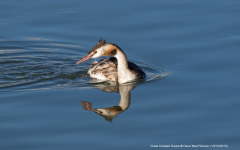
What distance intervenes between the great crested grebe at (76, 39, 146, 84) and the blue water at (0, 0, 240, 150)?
0.35 metres

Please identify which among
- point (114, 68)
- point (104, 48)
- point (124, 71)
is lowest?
point (124, 71)

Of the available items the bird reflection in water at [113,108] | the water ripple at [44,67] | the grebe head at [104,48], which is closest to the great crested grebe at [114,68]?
the grebe head at [104,48]

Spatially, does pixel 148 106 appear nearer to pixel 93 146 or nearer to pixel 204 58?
pixel 93 146

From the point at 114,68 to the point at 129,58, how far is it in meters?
0.97

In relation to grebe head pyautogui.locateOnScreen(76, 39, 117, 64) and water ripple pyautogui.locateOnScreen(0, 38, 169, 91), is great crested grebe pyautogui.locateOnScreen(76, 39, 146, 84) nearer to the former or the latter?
grebe head pyautogui.locateOnScreen(76, 39, 117, 64)

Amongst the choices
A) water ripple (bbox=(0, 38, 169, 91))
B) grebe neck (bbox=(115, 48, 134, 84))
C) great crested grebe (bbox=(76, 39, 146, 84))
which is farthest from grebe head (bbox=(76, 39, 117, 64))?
water ripple (bbox=(0, 38, 169, 91))

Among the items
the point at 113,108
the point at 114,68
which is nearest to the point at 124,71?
the point at 114,68

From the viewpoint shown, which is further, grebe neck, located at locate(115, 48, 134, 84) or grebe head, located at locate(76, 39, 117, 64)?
grebe neck, located at locate(115, 48, 134, 84)

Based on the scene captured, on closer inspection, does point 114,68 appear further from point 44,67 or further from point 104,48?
point 44,67

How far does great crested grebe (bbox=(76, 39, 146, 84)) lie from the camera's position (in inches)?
446

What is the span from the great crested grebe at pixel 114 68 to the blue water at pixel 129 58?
35 cm

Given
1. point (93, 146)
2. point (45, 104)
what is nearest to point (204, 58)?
point (45, 104)

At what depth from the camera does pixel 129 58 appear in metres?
12.9

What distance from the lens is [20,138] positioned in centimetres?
793
